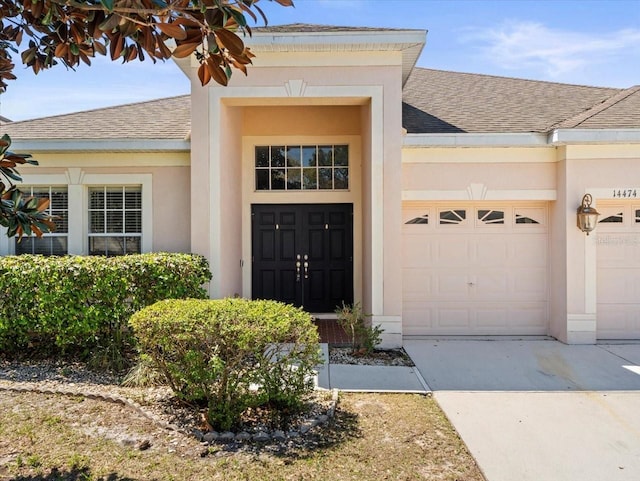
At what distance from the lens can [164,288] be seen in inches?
235

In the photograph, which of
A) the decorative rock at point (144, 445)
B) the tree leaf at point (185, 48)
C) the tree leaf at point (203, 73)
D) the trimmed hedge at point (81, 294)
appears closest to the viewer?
the tree leaf at point (185, 48)

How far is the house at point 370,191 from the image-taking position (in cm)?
679

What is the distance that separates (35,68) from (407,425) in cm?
438

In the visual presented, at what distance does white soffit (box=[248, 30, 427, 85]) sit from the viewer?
648cm

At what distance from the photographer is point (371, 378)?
18.1 ft

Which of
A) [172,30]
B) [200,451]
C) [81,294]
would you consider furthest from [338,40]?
[200,451]

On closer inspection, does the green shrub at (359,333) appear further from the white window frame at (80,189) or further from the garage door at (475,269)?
the white window frame at (80,189)

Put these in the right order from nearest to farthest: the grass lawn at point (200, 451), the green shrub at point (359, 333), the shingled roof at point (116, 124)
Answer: the grass lawn at point (200, 451)
the green shrub at point (359, 333)
the shingled roof at point (116, 124)

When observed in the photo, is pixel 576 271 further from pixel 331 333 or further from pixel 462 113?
pixel 331 333

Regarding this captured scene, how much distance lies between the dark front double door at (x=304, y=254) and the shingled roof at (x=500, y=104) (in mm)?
2405

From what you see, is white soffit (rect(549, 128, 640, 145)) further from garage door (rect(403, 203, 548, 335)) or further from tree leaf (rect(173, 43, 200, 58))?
tree leaf (rect(173, 43, 200, 58))

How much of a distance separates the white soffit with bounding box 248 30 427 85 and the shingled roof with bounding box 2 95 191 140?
2210mm

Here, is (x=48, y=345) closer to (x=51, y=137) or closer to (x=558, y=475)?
(x=51, y=137)

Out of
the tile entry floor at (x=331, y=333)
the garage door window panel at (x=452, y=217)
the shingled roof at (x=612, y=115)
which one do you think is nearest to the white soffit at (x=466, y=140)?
the shingled roof at (x=612, y=115)
